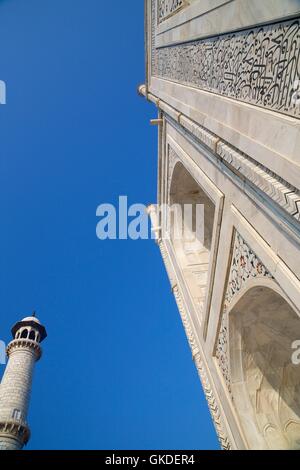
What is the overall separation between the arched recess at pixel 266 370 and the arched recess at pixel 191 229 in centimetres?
196

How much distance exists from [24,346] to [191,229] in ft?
60.2

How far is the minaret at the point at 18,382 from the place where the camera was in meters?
17.2

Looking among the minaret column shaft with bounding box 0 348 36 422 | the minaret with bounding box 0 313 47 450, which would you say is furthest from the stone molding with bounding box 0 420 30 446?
the minaret column shaft with bounding box 0 348 36 422

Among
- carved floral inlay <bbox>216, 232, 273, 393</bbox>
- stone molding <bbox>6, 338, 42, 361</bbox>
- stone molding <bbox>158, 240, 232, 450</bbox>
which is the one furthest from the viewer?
stone molding <bbox>6, 338, 42, 361</bbox>

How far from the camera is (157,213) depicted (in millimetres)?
9172

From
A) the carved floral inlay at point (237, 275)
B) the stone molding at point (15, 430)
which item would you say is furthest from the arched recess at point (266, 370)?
the stone molding at point (15, 430)

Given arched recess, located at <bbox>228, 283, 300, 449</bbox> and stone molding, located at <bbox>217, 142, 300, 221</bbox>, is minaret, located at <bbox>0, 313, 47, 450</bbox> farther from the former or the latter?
stone molding, located at <bbox>217, 142, 300, 221</bbox>

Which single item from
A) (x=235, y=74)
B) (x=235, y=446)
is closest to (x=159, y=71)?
(x=235, y=74)

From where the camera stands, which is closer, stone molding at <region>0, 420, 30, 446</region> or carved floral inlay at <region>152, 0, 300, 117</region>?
carved floral inlay at <region>152, 0, 300, 117</region>

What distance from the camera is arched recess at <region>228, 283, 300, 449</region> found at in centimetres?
408

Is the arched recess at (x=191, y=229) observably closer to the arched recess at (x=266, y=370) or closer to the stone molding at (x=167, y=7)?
the arched recess at (x=266, y=370)

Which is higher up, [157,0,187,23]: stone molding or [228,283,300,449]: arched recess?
[157,0,187,23]: stone molding

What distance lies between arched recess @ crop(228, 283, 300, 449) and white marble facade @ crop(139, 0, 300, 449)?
12 millimetres
